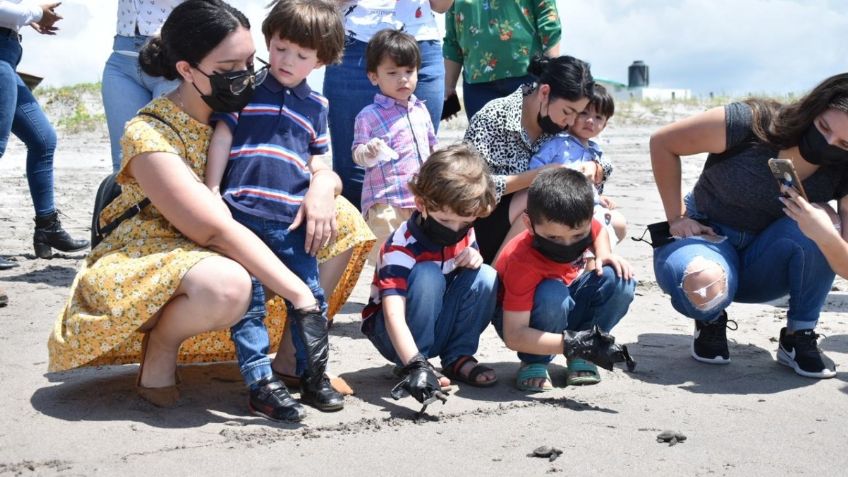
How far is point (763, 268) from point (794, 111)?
24.1 inches

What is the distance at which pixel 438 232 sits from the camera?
340cm

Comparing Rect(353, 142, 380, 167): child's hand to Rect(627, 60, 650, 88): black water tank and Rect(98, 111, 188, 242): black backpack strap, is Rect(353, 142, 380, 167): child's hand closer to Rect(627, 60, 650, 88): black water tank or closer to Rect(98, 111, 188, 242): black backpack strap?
Rect(98, 111, 188, 242): black backpack strap

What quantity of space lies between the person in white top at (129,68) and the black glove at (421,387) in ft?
6.70

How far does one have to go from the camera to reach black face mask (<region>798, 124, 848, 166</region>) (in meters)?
→ 3.69

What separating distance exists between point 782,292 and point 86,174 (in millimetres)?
7896

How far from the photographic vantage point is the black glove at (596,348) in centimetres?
327

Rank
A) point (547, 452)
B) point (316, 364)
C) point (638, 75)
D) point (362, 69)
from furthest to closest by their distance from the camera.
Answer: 1. point (638, 75)
2. point (362, 69)
3. point (316, 364)
4. point (547, 452)

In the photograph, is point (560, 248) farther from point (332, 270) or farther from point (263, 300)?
point (263, 300)

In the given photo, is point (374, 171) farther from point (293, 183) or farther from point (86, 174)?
point (86, 174)

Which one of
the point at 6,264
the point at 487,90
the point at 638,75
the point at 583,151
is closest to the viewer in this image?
the point at 583,151

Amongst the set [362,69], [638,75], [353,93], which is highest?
[362,69]

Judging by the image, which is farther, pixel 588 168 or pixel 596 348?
pixel 588 168

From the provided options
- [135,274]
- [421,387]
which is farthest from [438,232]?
[135,274]

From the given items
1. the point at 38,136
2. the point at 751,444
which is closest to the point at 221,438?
the point at 751,444
